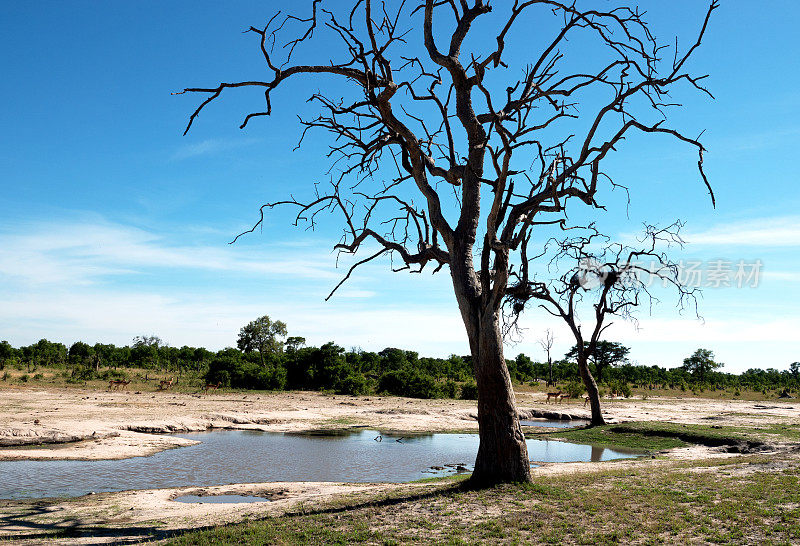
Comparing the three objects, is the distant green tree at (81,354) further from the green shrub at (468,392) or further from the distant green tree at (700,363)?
the distant green tree at (700,363)

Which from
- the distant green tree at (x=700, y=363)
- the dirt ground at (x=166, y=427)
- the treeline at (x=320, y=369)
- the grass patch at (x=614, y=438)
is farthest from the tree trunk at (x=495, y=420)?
the distant green tree at (x=700, y=363)

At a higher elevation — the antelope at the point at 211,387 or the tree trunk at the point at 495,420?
the tree trunk at the point at 495,420

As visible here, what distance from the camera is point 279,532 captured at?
735 cm

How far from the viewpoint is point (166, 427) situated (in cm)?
2072

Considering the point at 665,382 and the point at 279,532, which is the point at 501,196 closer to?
the point at 279,532

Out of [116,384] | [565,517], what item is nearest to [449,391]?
[116,384]

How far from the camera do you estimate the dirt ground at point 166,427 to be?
29.1ft

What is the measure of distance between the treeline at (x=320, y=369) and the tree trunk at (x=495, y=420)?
31.0 meters

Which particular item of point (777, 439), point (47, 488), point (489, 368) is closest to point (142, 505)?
point (47, 488)

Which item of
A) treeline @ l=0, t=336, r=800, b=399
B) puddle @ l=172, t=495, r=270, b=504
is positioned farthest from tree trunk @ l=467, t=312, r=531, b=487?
treeline @ l=0, t=336, r=800, b=399

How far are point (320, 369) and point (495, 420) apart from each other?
119 feet

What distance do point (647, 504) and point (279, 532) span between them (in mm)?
5591

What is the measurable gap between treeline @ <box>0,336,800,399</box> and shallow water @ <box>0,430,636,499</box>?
20.5m

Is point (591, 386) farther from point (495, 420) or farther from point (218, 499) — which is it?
point (218, 499)
